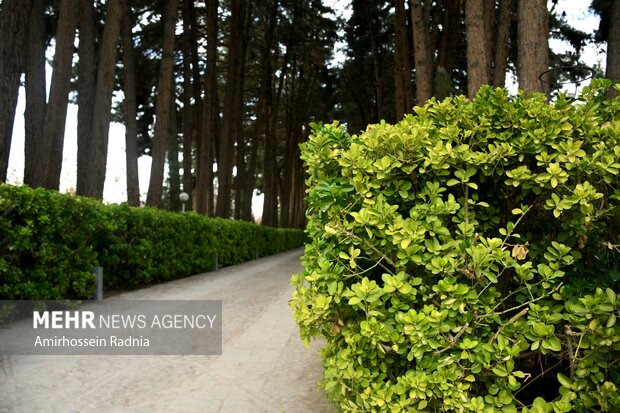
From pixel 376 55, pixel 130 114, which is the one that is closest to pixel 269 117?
pixel 376 55

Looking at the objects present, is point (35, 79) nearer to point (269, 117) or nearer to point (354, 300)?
point (354, 300)

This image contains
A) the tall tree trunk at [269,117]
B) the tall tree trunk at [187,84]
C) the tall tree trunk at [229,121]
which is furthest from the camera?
the tall tree trunk at [269,117]

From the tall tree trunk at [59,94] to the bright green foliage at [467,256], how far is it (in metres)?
10.7

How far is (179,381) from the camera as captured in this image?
4203 millimetres

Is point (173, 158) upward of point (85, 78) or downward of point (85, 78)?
downward

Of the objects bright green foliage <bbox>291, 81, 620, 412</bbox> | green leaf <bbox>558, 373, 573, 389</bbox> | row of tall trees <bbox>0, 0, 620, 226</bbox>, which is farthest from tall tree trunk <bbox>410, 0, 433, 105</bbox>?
green leaf <bbox>558, 373, 573, 389</bbox>

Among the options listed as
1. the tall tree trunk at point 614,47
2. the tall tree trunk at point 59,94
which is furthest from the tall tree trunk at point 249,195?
the tall tree trunk at point 614,47

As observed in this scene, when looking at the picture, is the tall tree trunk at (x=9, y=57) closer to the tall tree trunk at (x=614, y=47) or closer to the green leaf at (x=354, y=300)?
the green leaf at (x=354, y=300)

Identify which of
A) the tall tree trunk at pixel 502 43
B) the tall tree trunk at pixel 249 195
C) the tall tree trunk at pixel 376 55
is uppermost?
the tall tree trunk at pixel 376 55

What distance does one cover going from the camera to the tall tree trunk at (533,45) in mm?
6152

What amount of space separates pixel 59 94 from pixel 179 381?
9.96 metres

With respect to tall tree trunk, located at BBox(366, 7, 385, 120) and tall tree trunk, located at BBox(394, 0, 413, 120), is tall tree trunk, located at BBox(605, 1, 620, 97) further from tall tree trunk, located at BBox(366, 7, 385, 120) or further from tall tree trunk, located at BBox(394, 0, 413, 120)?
tall tree trunk, located at BBox(366, 7, 385, 120)

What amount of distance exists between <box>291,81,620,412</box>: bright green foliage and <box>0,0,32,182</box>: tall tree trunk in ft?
26.7

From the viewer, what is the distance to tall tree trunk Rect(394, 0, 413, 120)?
15453mm
